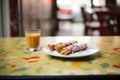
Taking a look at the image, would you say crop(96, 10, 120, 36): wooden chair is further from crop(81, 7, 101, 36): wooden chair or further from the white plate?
the white plate

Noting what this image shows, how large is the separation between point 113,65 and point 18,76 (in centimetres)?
42

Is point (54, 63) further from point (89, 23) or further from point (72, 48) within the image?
point (89, 23)

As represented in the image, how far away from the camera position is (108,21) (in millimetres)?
3738

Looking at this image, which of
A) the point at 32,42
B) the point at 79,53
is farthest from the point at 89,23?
the point at 79,53

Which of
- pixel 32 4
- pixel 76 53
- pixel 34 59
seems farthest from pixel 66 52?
pixel 32 4

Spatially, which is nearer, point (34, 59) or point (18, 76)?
point (18, 76)

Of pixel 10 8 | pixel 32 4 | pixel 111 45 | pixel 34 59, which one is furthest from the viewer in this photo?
pixel 32 4

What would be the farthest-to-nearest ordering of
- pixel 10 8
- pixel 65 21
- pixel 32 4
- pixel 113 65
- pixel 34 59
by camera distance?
pixel 65 21 → pixel 32 4 → pixel 10 8 → pixel 34 59 → pixel 113 65

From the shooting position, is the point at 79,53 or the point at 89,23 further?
the point at 89,23

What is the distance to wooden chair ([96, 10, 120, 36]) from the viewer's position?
12.0ft

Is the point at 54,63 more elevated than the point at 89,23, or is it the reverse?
the point at 89,23

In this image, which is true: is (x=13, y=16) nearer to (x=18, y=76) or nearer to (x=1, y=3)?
(x=1, y=3)

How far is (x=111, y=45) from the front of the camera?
4.66ft

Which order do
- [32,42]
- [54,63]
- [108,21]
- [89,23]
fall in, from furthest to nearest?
[89,23] < [108,21] < [32,42] < [54,63]
